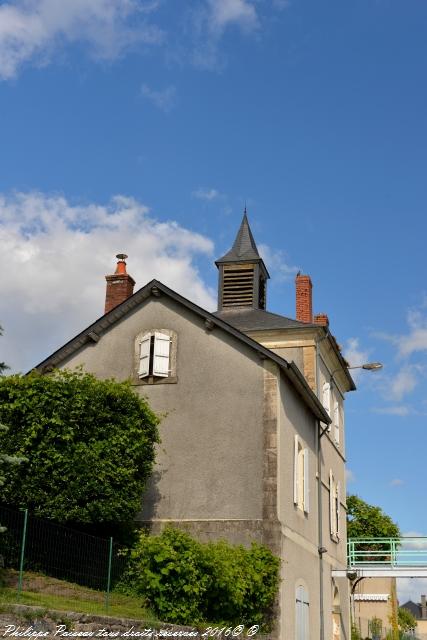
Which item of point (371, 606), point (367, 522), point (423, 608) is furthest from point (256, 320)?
point (423, 608)

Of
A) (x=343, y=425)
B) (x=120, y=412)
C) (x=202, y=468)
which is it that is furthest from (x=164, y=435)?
(x=343, y=425)

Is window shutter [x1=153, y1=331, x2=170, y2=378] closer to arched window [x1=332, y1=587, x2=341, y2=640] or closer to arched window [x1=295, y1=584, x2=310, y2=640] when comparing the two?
arched window [x1=295, y1=584, x2=310, y2=640]

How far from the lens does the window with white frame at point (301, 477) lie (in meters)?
19.1

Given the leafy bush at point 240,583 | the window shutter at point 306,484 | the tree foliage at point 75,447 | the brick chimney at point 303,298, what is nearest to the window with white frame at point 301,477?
Result: the window shutter at point 306,484

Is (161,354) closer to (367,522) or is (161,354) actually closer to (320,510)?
(320,510)

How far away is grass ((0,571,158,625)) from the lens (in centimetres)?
1156

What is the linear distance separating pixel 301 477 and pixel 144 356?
4.95 meters

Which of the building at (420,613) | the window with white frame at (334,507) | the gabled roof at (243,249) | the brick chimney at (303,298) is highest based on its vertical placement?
the gabled roof at (243,249)

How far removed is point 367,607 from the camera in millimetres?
48875

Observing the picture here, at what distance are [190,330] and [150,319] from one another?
1.15m

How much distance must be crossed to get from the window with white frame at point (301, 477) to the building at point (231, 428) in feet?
0.09

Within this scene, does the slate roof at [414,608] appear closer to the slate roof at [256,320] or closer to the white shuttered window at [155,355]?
the slate roof at [256,320]

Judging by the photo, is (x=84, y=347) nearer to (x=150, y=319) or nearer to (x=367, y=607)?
(x=150, y=319)

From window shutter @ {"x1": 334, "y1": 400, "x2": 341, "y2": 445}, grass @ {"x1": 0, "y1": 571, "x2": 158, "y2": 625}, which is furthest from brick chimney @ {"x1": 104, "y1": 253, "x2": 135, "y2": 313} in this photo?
grass @ {"x1": 0, "y1": 571, "x2": 158, "y2": 625}
